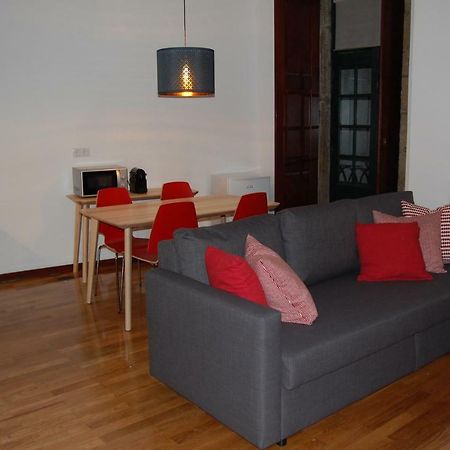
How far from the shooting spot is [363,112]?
26.9 ft

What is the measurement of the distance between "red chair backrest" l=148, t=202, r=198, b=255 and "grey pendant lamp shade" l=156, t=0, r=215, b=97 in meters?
0.83

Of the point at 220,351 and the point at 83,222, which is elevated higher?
the point at 83,222

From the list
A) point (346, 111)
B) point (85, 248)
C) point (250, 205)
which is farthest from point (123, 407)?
point (346, 111)

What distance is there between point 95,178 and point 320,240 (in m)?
2.58

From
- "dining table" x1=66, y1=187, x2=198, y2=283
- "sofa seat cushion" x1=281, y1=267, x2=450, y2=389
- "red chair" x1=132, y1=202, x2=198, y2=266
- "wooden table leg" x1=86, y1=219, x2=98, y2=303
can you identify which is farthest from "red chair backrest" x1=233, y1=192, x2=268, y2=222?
"dining table" x1=66, y1=187, x2=198, y2=283

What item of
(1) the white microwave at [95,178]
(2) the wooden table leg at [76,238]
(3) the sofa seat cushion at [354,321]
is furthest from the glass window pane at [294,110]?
(3) the sofa seat cushion at [354,321]

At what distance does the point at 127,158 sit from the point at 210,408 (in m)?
3.60

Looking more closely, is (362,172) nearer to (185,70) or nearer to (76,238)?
(76,238)

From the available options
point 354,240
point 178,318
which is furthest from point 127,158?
point 178,318

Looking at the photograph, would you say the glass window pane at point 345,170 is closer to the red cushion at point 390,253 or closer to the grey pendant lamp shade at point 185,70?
the grey pendant lamp shade at point 185,70

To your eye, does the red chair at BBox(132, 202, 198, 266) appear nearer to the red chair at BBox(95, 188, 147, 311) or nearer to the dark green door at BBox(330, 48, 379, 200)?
the red chair at BBox(95, 188, 147, 311)

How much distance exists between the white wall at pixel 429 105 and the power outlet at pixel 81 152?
9.74 feet

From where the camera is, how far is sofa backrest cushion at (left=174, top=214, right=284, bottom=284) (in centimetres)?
307

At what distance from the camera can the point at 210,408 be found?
113 inches
